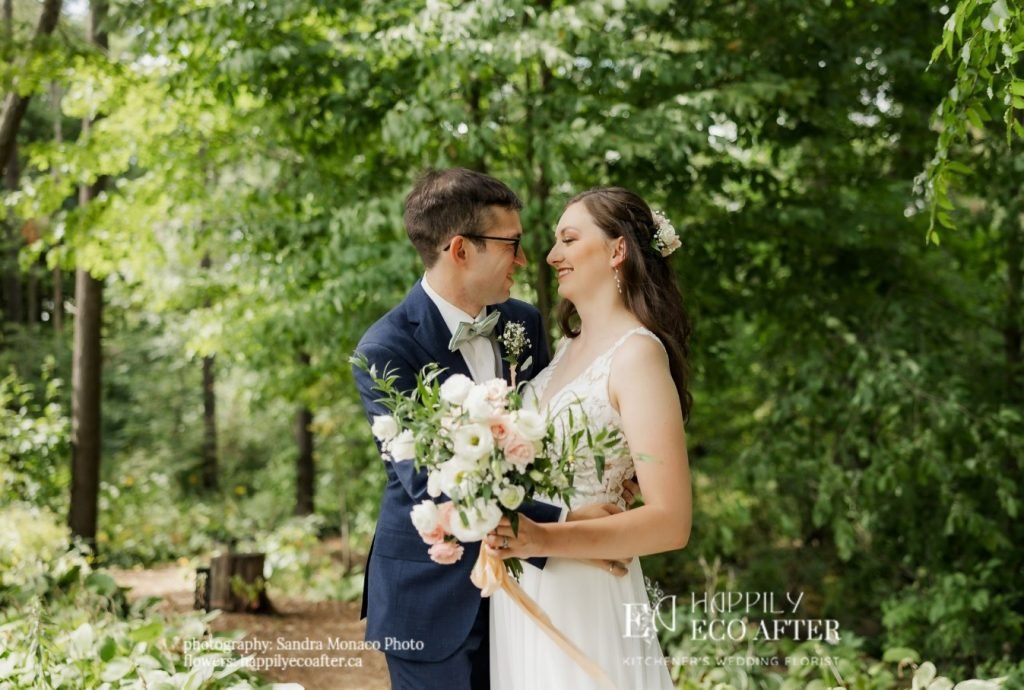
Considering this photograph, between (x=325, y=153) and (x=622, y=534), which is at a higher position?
(x=325, y=153)

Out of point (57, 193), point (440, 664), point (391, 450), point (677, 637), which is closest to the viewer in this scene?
point (391, 450)

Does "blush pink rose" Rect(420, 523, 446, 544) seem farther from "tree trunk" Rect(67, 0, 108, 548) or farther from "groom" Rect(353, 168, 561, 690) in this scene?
"tree trunk" Rect(67, 0, 108, 548)

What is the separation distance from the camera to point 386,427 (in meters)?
2.02

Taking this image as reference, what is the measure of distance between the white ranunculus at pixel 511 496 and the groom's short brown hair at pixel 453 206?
1081 millimetres

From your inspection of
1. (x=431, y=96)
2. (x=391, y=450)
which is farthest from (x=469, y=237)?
(x=431, y=96)

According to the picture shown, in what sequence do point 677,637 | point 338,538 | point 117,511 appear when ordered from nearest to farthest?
point 677,637 < point 117,511 < point 338,538

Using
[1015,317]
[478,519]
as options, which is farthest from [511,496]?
[1015,317]

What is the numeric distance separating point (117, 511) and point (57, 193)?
6101 mm

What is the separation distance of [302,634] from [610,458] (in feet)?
17.2

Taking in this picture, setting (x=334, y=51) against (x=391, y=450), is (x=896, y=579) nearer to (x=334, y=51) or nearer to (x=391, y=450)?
(x=334, y=51)

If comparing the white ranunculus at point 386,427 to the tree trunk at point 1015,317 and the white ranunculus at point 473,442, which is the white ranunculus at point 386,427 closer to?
the white ranunculus at point 473,442

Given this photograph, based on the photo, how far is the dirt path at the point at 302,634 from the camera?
17.5ft

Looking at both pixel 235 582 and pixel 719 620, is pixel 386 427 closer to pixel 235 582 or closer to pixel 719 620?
pixel 719 620

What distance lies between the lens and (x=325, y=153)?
6188mm
